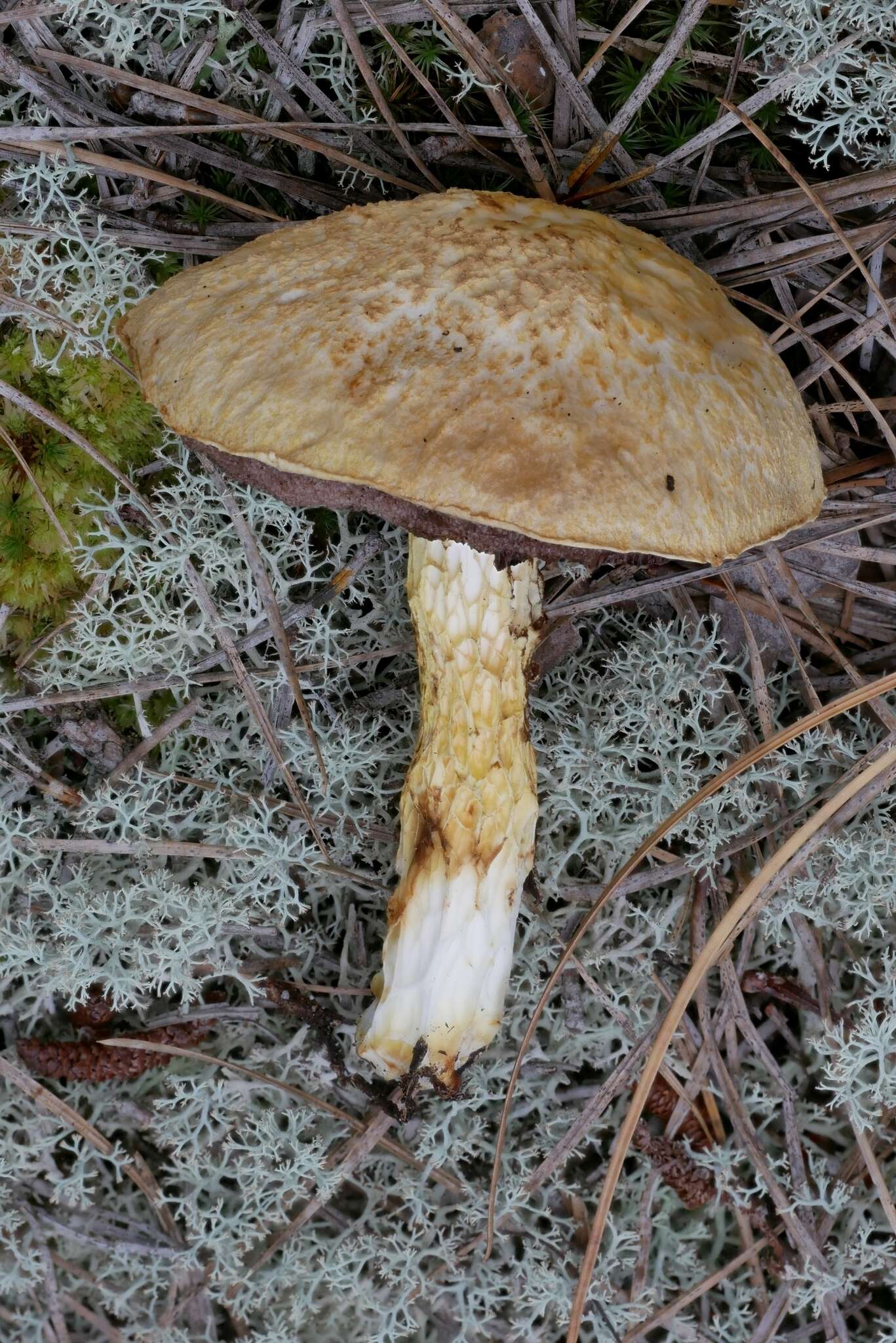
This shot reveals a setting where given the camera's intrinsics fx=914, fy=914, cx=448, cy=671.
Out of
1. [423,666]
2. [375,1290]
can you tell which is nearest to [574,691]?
[423,666]

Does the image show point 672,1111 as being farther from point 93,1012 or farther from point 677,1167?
point 93,1012

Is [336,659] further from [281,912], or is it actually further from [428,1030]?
[428,1030]

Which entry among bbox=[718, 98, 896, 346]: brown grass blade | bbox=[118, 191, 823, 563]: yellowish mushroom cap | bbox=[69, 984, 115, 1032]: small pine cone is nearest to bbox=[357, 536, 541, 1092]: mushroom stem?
bbox=[118, 191, 823, 563]: yellowish mushroom cap

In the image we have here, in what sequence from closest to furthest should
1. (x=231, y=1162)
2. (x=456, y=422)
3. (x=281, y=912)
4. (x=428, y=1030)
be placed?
(x=456, y=422)
(x=428, y=1030)
(x=281, y=912)
(x=231, y=1162)

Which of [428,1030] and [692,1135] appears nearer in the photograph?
[428,1030]

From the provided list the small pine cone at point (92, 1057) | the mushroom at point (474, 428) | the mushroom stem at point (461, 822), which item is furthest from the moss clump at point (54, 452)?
the small pine cone at point (92, 1057)

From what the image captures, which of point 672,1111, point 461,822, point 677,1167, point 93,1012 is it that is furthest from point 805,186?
point 93,1012

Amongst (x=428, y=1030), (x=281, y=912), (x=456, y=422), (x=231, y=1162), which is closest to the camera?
(x=456, y=422)
